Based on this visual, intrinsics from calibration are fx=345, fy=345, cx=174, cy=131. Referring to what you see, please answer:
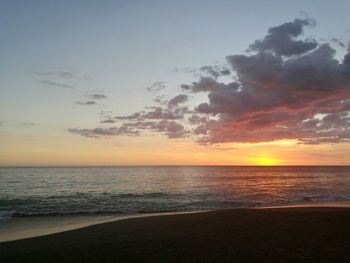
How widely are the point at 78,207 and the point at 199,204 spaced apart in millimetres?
11620

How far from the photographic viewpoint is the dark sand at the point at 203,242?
11711 mm

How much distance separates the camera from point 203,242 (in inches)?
546

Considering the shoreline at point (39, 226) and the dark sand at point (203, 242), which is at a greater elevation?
the dark sand at point (203, 242)

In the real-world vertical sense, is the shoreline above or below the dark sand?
below

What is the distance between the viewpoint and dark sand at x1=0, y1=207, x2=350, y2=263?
11.7 meters

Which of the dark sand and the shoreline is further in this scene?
the shoreline

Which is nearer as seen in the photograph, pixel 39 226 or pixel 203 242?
pixel 203 242

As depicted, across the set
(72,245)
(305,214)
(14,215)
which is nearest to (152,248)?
(72,245)

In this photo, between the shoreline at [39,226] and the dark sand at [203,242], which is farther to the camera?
the shoreline at [39,226]

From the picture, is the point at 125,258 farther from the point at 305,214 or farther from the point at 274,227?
the point at 305,214

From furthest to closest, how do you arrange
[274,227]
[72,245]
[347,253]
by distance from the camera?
1. [274,227]
2. [72,245]
3. [347,253]

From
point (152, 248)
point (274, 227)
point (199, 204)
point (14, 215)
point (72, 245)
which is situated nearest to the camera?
point (152, 248)

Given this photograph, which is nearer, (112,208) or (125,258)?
(125,258)

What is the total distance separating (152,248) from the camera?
13.1 meters
